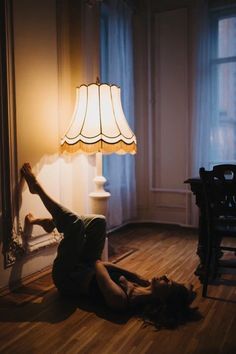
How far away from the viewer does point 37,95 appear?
2416 mm

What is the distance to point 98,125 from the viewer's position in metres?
2.29

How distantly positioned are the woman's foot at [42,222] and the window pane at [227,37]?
254 cm

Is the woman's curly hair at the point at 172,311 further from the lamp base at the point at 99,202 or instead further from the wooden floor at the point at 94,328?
the lamp base at the point at 99,202

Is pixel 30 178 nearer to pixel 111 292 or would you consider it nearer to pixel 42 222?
pixel 42 222

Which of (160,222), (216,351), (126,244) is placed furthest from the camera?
(160,222)

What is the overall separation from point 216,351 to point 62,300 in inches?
34.5

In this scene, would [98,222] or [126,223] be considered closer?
[98,222]

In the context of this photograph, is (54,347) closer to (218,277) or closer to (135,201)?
(218,277)

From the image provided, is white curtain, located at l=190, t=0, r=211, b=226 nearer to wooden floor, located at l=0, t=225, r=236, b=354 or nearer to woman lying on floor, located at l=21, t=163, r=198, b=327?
wooden floor, located at l=0, t=225, r=236, b=354

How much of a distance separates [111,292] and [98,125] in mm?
979

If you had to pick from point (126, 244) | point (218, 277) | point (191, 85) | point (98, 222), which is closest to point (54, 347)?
point (98, 222)

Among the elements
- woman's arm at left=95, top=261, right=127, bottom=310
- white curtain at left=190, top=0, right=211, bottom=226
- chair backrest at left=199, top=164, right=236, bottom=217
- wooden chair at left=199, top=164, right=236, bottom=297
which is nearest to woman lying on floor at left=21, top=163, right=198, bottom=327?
woman's arm at left=95, top=261, right=127, bottom=310

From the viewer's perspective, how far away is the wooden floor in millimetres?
1588

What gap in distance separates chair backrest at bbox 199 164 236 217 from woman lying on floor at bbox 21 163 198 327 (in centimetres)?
50
